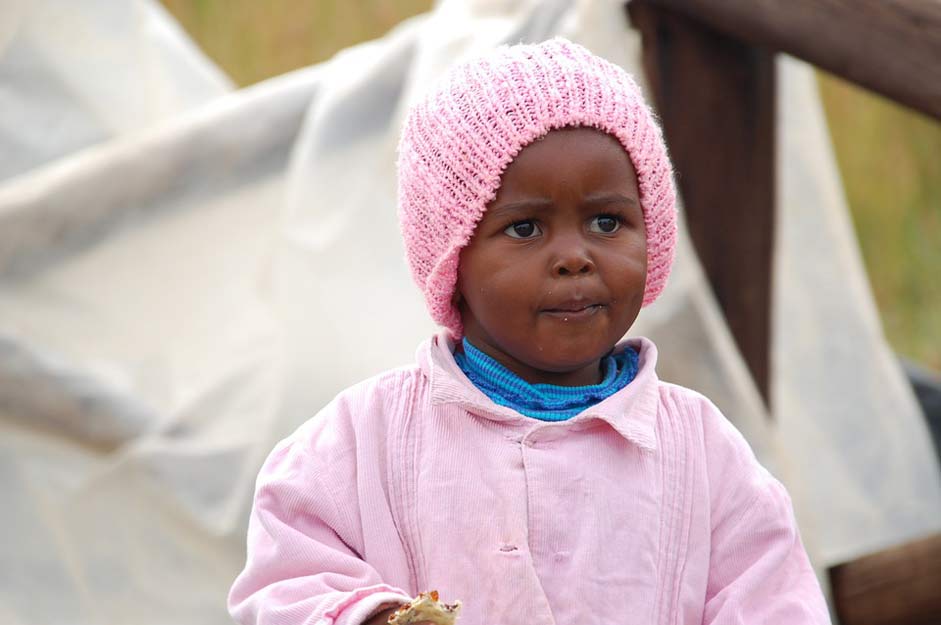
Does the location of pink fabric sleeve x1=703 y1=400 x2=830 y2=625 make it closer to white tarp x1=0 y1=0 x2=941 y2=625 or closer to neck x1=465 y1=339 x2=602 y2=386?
neck x1=465 y1=339 x2=602 y2=386

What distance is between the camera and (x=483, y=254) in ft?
6.16

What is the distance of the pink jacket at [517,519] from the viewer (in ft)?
5.94

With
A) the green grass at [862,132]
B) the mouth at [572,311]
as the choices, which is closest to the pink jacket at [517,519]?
the mouth at [572,311]

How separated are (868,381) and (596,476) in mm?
2404

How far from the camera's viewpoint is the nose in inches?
71.4

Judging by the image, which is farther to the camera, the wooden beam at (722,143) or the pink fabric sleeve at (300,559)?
the wooden beam at (722,143)

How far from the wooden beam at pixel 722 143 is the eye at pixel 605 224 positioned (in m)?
1.48

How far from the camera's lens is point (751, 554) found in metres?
1.89

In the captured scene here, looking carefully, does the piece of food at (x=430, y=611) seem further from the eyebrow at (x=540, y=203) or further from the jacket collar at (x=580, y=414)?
the eyebrow at (x=540, y=203)

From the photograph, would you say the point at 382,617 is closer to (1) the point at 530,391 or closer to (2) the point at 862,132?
(1) the point at 530,391

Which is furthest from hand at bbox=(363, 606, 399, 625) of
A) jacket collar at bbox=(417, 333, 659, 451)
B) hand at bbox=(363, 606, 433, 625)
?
jacket collar at bbox=(417, 333, 659, 451)

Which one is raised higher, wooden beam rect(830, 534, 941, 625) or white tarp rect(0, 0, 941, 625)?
white tarp rect(0, 0, 941, 625)

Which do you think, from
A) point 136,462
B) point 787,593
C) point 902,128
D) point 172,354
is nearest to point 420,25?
point 172,354

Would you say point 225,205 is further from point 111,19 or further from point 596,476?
point 596,476
